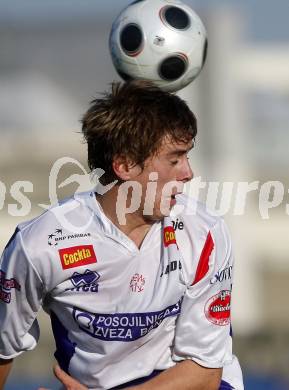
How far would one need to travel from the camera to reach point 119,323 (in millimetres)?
4039

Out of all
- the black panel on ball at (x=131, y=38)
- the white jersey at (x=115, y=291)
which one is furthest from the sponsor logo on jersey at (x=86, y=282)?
the black panel on ball at (x=131, y=38)

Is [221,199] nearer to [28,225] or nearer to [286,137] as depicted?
[286,137]

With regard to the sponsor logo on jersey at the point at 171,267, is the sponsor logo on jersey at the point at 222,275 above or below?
below

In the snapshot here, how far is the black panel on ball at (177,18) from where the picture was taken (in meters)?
4.94

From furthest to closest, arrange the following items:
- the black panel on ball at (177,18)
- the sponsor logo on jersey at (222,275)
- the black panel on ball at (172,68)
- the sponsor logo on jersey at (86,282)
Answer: the black panel on ball at (177,18), the black panel on ball at (172,68), the sponsor logo on jersey at (222,275), the sponsor logo on jersey at (86,282)

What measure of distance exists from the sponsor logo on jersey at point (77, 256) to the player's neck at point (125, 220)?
0.55 feet

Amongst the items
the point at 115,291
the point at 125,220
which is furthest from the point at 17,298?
the point at 125,220

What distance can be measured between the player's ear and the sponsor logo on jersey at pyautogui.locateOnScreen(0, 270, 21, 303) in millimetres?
634

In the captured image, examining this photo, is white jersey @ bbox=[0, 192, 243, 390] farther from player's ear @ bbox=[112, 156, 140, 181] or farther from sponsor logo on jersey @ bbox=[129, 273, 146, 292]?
player's ear @ bbox=[112, 156, 140, 181]

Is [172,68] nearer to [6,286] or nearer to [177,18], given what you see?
[177,18]

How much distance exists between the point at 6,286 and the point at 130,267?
1.76 feet

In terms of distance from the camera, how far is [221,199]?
419 inches

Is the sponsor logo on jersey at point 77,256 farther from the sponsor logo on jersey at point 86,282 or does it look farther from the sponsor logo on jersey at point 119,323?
the sponsor logo on jersey at point 119,323

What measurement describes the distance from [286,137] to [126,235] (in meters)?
9.92
